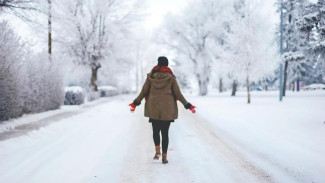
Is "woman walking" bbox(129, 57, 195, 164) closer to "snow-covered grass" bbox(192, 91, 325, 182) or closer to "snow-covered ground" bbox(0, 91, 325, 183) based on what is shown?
"snow-covered ground" bbox(0, 91, 325, 183)

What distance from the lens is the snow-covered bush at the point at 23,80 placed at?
10443 mm

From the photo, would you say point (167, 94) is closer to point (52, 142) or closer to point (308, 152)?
point (308, 152)

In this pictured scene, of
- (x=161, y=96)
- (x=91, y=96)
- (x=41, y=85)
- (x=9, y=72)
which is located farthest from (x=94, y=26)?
(x=161, y=96)

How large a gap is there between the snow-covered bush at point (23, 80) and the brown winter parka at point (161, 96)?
7134 mm

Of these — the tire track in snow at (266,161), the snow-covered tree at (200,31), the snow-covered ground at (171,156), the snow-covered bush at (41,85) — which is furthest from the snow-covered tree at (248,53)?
the snow-covered tree at (200,31)

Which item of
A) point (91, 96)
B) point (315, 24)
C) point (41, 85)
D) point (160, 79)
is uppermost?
point (315, 24)

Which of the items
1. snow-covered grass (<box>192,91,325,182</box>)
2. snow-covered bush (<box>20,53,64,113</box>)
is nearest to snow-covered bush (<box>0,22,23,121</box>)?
snow-covered bush (<box>20,53,64,113</box>)

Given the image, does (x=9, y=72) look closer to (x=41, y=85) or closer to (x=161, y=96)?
(x=41, y=85)

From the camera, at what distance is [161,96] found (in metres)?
5.43

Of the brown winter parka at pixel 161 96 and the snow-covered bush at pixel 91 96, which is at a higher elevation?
the brown winter parka at pixel 161 96

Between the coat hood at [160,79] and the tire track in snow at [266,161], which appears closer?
the tire track in snow at [266,161]

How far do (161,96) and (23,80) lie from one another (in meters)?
9.50

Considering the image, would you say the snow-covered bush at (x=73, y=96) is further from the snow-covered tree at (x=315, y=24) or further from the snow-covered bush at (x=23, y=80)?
the snow-covered tree at (x=315, y=24)

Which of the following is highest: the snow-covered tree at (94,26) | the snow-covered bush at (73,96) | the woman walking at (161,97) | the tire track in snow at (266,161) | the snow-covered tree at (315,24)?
the snow-covered tree at (94,26)
